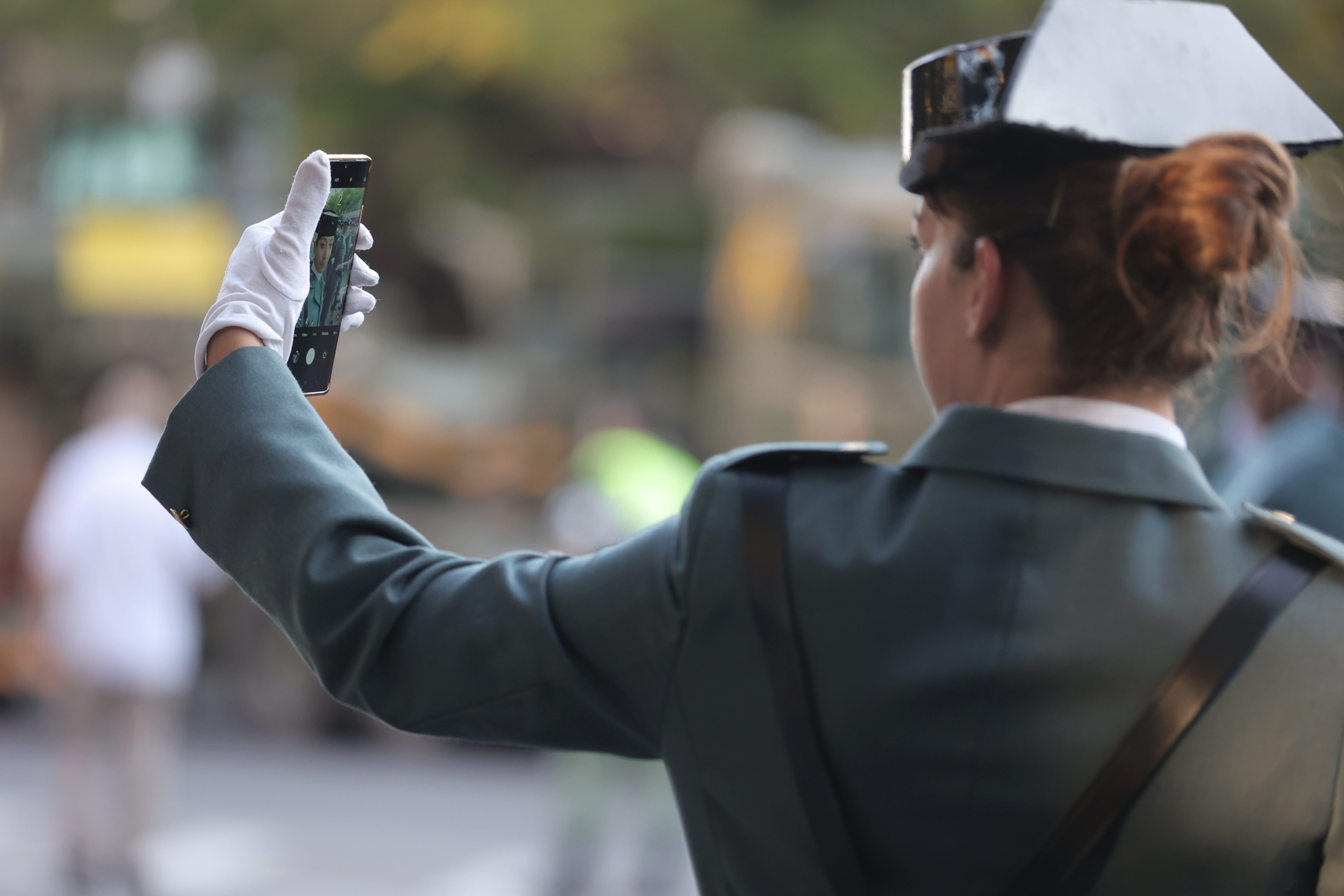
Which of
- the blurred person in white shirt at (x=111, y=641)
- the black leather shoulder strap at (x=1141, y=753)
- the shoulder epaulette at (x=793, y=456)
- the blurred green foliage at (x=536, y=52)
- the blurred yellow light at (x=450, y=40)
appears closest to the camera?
the black leather shoulder strap at (x=1141, y=753)

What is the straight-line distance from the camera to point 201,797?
7145mm

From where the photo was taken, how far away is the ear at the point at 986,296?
1132 millimetres

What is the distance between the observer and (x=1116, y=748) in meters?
1.06

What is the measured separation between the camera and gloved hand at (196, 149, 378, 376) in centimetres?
132

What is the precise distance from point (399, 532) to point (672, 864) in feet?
15.8

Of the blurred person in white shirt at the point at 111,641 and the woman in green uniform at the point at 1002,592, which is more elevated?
the woman in green uniform at the point at 1002,592

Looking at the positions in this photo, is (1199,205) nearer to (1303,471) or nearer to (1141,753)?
(1141,753)

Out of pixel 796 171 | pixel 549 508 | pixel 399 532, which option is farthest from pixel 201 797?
pixel 399 532

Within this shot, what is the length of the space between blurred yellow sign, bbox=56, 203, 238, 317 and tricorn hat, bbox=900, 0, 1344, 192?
366 inches

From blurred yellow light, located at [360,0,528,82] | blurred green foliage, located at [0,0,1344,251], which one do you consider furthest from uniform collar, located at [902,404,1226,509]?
blurred yellow light, located at [360,0,528,82]

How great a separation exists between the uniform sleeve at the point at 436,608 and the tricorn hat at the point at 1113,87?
39 centimetres

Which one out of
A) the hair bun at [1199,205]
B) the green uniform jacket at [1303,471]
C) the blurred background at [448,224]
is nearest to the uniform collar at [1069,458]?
the hair bun at [1199,205]

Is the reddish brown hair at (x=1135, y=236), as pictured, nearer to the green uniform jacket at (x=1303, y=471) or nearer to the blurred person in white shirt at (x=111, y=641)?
the green uniform jacket at (x=1303, y=471)

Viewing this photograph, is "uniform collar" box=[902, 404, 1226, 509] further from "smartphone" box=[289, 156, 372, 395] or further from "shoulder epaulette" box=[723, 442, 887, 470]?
"smartphone" box=[289, 156, 372, 395]
